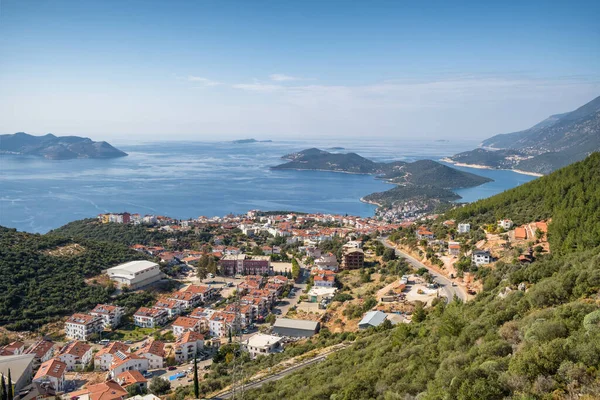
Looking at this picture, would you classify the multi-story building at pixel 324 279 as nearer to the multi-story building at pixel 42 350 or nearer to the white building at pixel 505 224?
the white building at pixel 505 224

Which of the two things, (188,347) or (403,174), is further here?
(403,174)

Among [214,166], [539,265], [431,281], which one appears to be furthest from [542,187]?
[214,166]

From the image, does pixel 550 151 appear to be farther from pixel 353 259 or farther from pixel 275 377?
pixel 275 377

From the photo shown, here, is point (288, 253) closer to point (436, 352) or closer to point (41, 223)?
point (436, 352)

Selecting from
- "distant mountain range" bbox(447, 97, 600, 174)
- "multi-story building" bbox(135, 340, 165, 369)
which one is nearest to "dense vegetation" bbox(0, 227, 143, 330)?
"multi-story building" bbox(135, 340, 165, 369)

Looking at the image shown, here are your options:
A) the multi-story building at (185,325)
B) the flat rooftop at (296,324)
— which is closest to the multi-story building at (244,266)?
the multi-story building at (185,325)

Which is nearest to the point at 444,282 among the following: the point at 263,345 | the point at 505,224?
the point at 505,224
